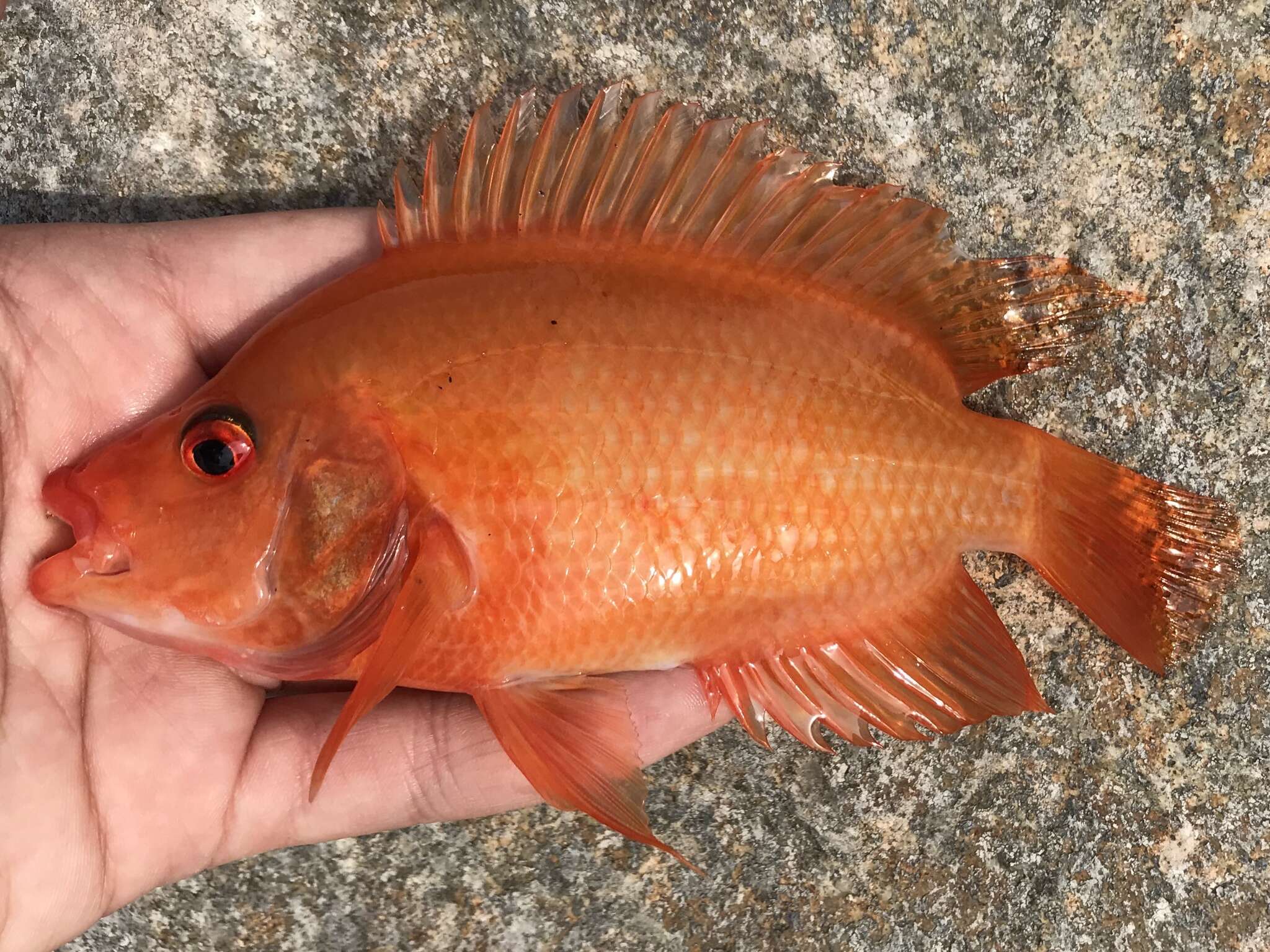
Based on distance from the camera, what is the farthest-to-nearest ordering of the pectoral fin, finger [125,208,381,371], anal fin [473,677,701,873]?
finger [125,208,381,371]
anal fin [473,677,701,873]
the pectoral fin

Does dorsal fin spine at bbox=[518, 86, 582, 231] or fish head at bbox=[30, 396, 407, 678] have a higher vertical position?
dorsal fin spine at bbox=[518, 86, 582, 231]

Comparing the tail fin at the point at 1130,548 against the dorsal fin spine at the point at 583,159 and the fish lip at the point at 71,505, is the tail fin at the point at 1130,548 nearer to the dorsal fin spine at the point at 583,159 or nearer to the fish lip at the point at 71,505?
the dorsal fin spine at the point at 583,159

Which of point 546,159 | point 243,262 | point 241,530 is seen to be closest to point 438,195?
point 546,159

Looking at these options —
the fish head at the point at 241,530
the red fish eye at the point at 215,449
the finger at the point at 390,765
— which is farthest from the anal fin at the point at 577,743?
the red fish eye at the point at 215,449

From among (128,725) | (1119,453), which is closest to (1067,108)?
(1119,453)

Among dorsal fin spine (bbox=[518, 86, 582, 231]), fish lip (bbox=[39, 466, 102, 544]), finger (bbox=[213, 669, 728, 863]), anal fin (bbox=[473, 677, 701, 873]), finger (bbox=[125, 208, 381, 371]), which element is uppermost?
dorsal fin spine (bbox=[518, 86, 582, 231])

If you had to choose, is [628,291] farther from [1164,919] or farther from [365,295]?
[1164,919]

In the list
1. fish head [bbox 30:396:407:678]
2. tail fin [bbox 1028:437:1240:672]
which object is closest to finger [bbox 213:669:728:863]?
fish head [bbox 30:396:407:678]

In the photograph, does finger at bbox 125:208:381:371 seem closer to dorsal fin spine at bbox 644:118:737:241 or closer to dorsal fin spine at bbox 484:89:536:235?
dorsal fin spine at bbox 484:89:536:235
